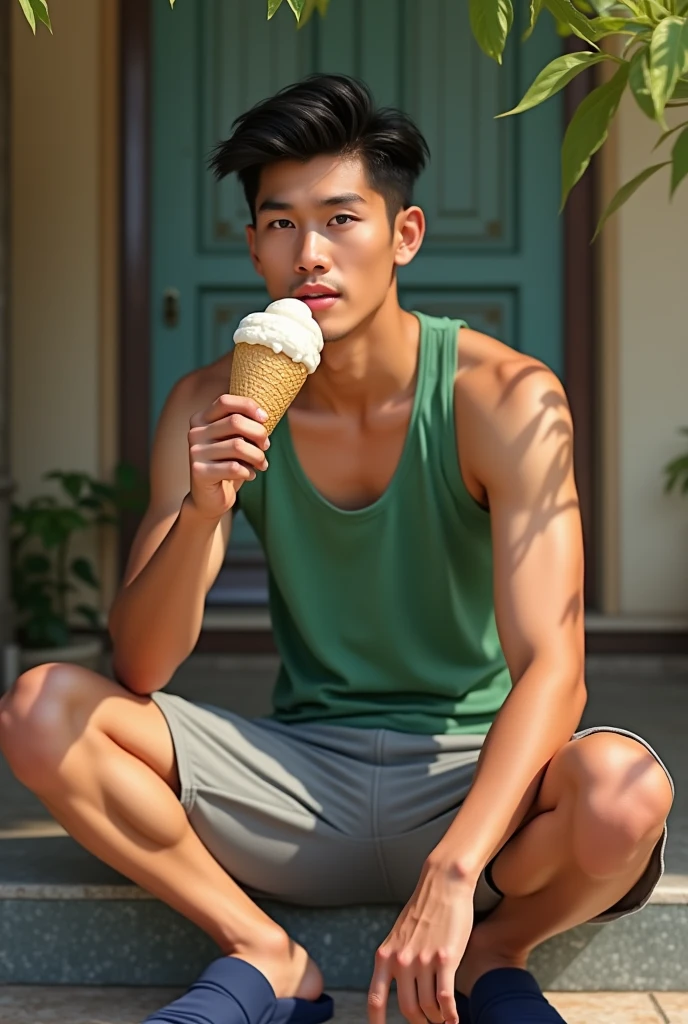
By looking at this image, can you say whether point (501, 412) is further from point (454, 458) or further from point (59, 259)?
point (59, 259)

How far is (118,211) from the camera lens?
486cm

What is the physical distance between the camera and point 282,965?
2131 millimetres

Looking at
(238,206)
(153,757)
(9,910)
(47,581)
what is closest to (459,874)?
(153,757)

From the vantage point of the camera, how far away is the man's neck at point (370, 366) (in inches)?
89.5

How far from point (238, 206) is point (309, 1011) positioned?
11.1 ft

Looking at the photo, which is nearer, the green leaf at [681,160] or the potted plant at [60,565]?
the green leaf at [681,160]

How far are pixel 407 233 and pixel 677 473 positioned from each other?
8.41ft

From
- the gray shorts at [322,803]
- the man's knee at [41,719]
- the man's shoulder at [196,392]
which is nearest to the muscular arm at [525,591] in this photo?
the gray shorts at [322,803]

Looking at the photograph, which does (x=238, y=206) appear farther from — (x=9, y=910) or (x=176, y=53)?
(x=9, y=910)

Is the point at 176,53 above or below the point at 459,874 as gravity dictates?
above

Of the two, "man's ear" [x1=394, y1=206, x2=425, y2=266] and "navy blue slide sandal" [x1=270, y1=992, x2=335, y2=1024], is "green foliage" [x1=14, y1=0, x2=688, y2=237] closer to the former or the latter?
"man's ear" [x1=394, y1=206, x2=425, y2=266]

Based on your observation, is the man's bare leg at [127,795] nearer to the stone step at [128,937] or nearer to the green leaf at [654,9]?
the stone step at [128,937]

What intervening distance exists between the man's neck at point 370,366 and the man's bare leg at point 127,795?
610 mm

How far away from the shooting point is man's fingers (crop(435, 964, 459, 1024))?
170 centimetres
